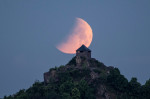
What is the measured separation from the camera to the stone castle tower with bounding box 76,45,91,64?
104750 mm

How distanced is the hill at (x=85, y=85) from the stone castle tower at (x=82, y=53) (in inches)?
72.1

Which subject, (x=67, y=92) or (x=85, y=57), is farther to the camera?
(x=85, y=57)

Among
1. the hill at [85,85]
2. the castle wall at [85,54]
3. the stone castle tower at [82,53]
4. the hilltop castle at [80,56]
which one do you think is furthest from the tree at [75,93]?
the castle wall at [85,54]

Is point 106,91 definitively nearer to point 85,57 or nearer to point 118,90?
point 118,90

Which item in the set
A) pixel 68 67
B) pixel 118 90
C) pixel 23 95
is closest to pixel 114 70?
pixel 118 90

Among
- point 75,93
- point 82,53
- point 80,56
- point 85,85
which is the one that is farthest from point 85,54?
point 75,93

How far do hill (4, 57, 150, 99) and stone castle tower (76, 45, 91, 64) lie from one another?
6.00 feet

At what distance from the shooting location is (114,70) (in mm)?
99562

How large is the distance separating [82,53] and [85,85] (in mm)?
13839

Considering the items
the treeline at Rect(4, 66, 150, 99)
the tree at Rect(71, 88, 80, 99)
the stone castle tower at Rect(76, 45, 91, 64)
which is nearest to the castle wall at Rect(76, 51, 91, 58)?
the stone castle tower at Rect(76, 45, 91, 64)

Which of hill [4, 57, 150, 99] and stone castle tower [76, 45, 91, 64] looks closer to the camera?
hill [4, 57, 150, 99]

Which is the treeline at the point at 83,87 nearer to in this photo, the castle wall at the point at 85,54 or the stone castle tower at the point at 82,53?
the stone castle tower at the point at 82,53

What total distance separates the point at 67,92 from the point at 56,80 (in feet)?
25.1

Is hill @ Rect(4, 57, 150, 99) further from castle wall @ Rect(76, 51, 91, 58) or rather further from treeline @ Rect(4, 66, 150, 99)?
castle wall @ Rect(76, 51, 91, 58)
